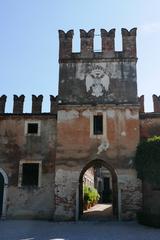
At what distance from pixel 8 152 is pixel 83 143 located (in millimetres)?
4381

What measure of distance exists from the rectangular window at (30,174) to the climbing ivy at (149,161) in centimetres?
556

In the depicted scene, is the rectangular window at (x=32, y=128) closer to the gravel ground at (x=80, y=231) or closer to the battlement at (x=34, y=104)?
the battlement at (x=34, y=104)

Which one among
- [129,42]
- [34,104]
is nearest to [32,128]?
[34,104]

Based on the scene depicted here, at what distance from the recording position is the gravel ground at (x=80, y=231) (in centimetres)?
1111

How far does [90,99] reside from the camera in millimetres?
17656

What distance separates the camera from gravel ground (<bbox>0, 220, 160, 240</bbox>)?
1111 cm

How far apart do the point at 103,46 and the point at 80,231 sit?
34.6ft

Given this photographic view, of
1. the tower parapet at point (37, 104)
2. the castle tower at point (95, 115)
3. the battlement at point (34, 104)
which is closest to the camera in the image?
the castle tower at point (95, 115)

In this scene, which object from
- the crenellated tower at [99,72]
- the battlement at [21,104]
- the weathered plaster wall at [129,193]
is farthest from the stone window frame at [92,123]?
the battlement at [21,104]

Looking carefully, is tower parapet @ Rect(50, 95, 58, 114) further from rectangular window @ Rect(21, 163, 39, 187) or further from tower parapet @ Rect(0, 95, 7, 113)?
rectangular window @ Rect(21, 163, 39, 187)

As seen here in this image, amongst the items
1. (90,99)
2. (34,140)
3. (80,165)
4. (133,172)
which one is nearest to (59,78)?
(90,99)

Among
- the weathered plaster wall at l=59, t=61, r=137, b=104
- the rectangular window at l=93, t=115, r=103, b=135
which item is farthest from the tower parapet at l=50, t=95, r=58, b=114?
the rectangular window at l=93, t=115, r=103, b=135

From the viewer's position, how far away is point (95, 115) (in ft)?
Answer: 57.1

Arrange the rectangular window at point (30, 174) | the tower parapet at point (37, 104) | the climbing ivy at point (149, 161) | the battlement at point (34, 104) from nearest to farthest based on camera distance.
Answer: the climbing ivy at point (149, 161)
the rectangular window at point (30, 174)
the battlement at point (34, 104)
the tower parapet at point (37, 104)
